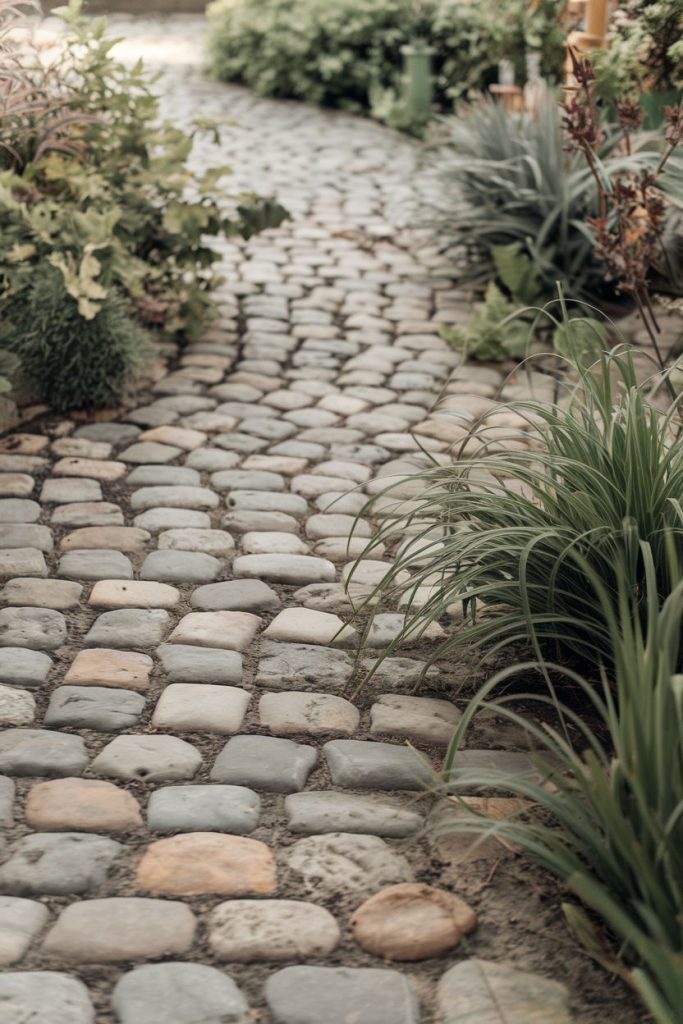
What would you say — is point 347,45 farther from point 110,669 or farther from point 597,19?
point 110,669

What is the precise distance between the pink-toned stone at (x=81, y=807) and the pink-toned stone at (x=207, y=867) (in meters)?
0.11

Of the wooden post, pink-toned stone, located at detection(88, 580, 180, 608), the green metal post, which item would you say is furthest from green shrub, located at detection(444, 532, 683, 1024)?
the green metal post

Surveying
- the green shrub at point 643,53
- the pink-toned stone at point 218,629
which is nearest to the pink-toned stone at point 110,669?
the pink-toned stone at point 218,629

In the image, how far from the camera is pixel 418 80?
31.4ft

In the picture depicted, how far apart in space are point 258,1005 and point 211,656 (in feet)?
3.63

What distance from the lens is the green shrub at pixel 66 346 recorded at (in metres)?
4.29

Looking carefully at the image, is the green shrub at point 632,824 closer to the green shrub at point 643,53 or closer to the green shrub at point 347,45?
the green shrub at point 643,53

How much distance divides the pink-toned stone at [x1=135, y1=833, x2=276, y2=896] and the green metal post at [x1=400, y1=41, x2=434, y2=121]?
8218 millimetres

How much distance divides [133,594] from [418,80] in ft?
24.2

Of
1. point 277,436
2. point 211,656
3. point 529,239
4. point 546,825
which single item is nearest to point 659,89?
A: point 529,239

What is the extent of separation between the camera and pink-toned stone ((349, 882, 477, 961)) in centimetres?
203

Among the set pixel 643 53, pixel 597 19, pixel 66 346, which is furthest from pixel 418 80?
pixel 66 346

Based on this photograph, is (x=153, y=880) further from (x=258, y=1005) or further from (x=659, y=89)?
(x=659, y=89)

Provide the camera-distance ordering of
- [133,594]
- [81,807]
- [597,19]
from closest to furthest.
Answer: [81,807]
[133,594]
[597,19]
